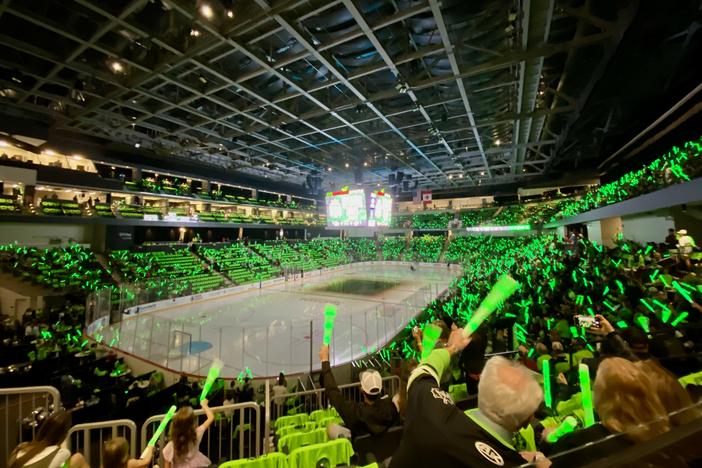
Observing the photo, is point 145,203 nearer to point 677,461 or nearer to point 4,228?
point 4,228

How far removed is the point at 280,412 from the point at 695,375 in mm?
4847

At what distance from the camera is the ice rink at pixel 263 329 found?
754 centimetres

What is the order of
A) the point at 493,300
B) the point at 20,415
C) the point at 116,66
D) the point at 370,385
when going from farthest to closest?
1. the point at 116,66
2. the point at 20,415
3. the point at 370,385
4. the point at 493,300

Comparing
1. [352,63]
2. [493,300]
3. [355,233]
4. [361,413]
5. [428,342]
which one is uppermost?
[352,63]

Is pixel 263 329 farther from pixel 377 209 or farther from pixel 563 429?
pixel 563 429

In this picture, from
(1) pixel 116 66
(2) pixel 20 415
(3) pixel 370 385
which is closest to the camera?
(3) pixel 370 385

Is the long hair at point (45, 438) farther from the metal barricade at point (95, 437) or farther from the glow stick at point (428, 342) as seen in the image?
the glow stick at point (428, 342)

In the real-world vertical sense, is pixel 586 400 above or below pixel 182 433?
above

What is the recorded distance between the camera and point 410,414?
1102mm

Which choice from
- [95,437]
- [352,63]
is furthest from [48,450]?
[352,63]

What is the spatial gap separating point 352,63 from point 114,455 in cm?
936

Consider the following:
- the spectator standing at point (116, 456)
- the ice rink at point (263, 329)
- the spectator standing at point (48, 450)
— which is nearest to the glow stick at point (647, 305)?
the ice rink at point (263, 329)

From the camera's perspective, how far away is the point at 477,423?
3.37ft

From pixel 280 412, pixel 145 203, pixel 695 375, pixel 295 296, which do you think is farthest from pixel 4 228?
pixel 695 375
